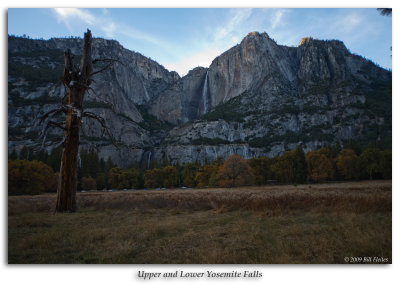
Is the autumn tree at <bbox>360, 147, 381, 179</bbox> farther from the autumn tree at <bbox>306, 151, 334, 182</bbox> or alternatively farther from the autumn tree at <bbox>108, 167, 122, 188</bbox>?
the autumn tree at <bbox>108, 167, 122, 188</bbox>

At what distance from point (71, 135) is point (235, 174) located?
1654 inches

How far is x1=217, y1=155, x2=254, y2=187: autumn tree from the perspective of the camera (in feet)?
154

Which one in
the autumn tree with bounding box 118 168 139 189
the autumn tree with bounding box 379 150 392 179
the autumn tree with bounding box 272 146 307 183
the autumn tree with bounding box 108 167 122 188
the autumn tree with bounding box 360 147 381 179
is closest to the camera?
the autumn tree with bounding box 379 150 392 179

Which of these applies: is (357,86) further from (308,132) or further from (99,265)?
(99,265)

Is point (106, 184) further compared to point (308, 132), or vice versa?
point (308, 132)

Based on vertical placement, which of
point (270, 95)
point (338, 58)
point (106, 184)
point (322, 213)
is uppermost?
point (338, 58)

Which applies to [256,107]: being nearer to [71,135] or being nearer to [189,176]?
[189,176]

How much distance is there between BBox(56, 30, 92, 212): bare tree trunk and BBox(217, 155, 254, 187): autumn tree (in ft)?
133

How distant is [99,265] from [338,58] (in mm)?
210236

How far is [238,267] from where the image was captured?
3.76 meters

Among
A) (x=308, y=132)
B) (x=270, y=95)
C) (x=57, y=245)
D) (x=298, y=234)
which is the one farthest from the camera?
(x=270, y=95)

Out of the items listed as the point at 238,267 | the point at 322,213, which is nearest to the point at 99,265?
the point at 238,267

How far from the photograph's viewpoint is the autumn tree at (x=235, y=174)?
154ft

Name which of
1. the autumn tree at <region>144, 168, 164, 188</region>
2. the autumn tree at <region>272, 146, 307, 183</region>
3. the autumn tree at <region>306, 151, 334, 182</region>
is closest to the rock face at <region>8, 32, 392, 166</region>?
the autumn tree at <region>144, 168, 164, 188</region>
